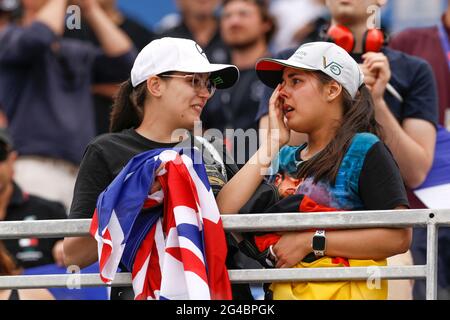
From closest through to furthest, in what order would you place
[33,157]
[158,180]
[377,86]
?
[158,180] → [377,86] → [33,157]

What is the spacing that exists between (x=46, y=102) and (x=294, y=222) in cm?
450

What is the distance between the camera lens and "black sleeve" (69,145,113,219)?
5.32 m

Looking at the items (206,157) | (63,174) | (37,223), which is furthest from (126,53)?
(37,223)

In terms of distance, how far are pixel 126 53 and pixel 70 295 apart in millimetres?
3359

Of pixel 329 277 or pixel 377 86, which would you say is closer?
pixel 329 277

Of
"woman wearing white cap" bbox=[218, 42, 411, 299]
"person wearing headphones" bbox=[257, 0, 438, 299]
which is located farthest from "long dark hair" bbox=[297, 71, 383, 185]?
"person wearing headphones" bbox=[257, 0, 438, 299]

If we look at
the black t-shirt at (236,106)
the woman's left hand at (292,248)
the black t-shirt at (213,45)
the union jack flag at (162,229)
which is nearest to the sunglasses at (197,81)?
the union jack flag at (162,229)

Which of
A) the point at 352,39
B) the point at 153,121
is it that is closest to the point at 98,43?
the point at 352,39

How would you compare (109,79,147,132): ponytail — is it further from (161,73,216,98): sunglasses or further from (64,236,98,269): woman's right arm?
(64,236,98,269): woman's right arm

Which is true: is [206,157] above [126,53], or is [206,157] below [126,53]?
below

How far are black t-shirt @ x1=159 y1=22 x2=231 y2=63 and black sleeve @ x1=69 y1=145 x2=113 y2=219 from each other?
4.10 metres

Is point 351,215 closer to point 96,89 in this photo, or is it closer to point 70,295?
point 70,295

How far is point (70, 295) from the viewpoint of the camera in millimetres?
6363
